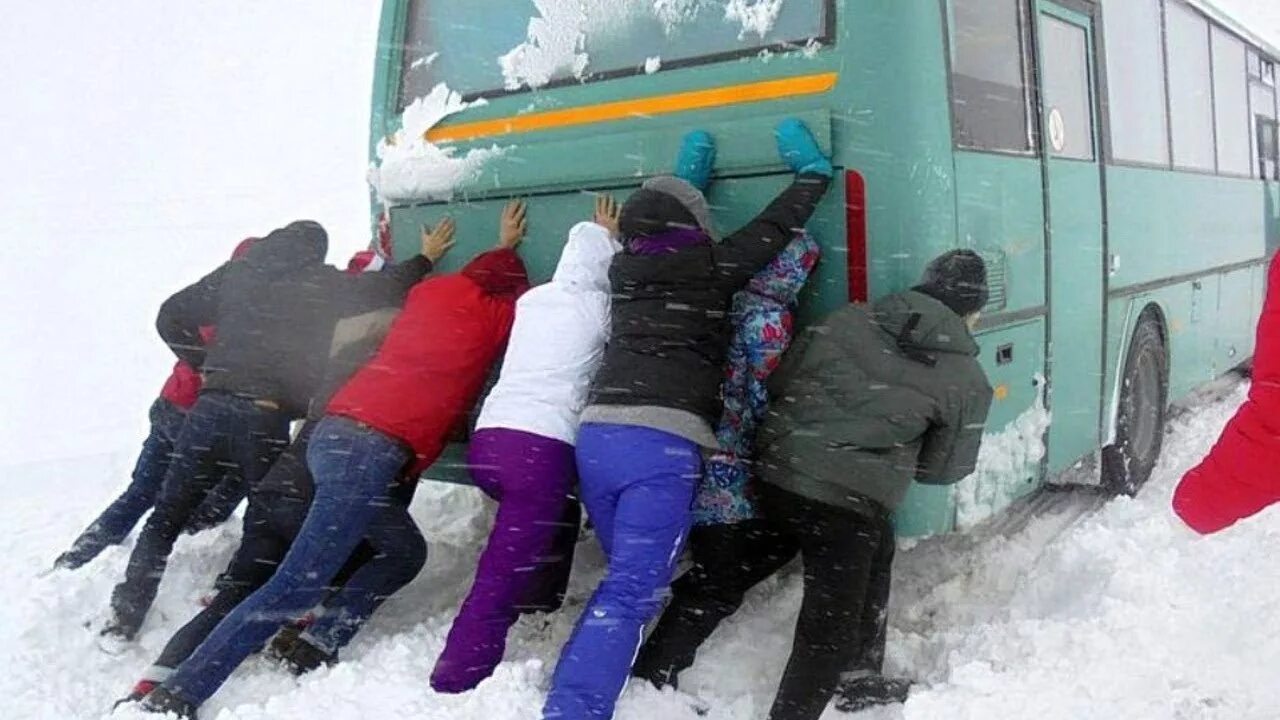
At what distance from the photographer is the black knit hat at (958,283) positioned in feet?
12.3

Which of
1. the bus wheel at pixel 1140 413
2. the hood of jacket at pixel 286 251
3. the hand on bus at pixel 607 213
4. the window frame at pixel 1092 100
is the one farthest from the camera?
the bus wheel at pixel 1140 413

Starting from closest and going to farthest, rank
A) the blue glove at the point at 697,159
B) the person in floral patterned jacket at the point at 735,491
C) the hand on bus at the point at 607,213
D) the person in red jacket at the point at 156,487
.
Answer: the person in floral patterned jacket at the point at 735,491 < the blue glove at the point at 697,159 < the hand on bus at the point at 607,213 < the person in red jacket at the point at 156,487

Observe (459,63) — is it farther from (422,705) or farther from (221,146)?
(221,146)

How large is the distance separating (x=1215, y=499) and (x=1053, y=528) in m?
2.91

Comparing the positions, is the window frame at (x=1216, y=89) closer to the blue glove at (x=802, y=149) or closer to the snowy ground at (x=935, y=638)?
the snowy ground at (x=935, y=638)

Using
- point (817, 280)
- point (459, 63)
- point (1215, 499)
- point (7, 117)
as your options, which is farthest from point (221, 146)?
point (1215, 499)

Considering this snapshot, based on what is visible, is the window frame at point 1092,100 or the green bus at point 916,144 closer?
the green bus at point 916,144

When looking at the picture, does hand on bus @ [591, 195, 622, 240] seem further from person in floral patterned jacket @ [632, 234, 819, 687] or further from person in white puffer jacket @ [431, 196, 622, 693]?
person in floral patterned jacket @ [632, 234, 819, 687]

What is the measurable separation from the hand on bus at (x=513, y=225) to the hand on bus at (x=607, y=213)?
37 cm

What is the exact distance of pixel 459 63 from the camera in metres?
5.00

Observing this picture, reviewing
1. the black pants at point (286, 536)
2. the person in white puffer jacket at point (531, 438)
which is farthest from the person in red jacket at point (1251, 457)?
the black pants at point (286, 536)

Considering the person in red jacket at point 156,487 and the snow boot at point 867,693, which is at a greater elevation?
the person in red jacket at point 156,487

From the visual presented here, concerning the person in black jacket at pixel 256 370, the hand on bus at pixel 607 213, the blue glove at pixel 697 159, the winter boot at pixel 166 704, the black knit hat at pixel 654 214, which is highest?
the blue glove at pixel 697 159

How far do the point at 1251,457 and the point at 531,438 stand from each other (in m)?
2.22
